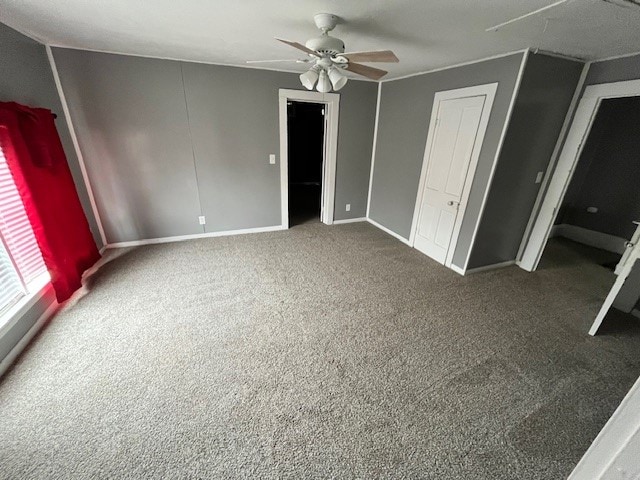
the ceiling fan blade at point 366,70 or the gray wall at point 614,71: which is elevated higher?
the gray wall at point 614,71

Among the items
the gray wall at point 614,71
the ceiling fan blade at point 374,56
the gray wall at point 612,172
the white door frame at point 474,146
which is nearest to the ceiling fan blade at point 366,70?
the ceiling fan blade at point 374,56

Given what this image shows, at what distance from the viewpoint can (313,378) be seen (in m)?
1.79

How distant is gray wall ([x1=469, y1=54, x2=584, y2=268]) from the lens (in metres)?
2.46

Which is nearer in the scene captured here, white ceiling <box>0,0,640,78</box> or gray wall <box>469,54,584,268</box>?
white ceiling <box>0,0,640,78</box>

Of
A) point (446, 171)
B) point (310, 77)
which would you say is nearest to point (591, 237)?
point (446, 171)

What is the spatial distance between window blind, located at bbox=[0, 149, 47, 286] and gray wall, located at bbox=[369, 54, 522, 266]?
4.15 metres

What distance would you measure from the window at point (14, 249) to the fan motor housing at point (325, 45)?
244 centimetres

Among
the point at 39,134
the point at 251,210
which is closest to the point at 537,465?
the point at 251,210

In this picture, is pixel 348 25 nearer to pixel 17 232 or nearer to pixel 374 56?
pixel 374 56

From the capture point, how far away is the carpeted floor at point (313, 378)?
136 cm

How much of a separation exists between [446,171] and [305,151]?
4.56 metres

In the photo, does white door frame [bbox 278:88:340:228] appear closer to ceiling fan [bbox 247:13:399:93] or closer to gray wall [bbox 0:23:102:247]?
ceiling fan [bbox 247:13:399:93]

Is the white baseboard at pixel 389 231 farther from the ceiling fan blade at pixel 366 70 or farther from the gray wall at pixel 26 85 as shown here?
the gray wall at pixel 26 85

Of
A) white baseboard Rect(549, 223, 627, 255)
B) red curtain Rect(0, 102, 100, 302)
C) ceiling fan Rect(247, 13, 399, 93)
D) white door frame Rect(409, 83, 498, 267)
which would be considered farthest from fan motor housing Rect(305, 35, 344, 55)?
white baseboard Rect(549, 223, 627, 255)
